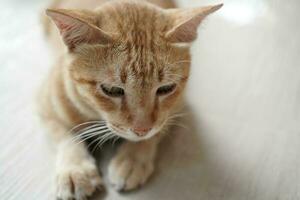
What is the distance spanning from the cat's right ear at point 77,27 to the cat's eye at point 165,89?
0.22 m

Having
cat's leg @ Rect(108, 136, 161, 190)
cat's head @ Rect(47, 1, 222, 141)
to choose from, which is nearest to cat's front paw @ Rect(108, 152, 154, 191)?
cat's leg @ Rect(108, 136, 161, 190)

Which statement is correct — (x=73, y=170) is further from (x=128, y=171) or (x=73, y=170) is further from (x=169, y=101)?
(x=169, y=101)

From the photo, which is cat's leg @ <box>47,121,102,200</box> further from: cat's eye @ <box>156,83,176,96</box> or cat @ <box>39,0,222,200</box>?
cat's eye @ <box>156,83,176,96</box>

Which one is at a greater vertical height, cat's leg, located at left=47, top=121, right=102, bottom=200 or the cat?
the cat

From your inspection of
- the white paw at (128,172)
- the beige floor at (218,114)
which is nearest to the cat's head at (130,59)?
the white paw at (128,172)

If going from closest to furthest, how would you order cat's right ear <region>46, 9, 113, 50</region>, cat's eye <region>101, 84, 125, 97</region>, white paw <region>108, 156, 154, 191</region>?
cat's right ear <region>46, 9, 113, 50</region> < cat's eye <region>101, 84, 125, 97</region> < white paw <region>108, 156, 154, 191</region>

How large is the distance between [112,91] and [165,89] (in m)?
0.17

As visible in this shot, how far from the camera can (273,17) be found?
233 centimetres

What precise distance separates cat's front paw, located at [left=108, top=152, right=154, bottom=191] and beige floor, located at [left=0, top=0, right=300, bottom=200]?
30 millimetres

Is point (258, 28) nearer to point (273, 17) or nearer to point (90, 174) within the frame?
point (273, 17)

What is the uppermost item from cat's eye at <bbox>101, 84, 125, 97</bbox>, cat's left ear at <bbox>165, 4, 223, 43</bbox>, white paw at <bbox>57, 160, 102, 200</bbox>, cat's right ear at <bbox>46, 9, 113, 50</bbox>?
cat's right ear at <bbox>46, 9, 113, 50</bbox>

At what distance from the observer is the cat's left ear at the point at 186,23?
49.5 inches

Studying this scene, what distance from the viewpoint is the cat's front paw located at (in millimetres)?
1442

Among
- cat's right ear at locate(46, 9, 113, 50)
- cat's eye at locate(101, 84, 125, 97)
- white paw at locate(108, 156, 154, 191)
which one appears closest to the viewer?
cat's right ear at locate(46, 9, 113, 50)
